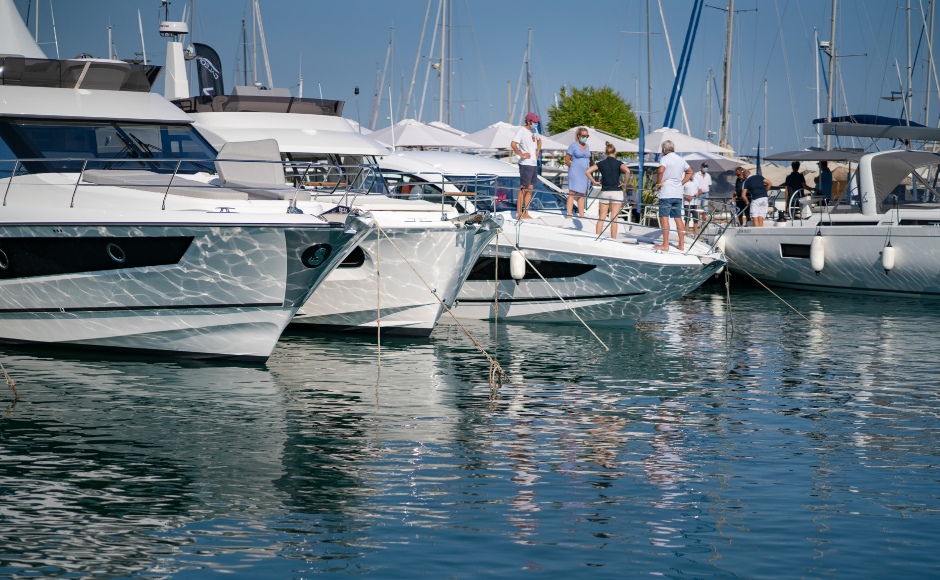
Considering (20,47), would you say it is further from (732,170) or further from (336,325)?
(732,170)

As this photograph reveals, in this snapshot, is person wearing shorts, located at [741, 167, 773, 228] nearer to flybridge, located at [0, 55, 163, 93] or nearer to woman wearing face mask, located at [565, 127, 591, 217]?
woman wearing face mask, located at [565, 127, 591, 217]

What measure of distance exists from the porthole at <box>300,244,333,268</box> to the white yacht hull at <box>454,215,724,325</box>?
356cm

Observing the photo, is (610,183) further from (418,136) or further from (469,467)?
(418,136)

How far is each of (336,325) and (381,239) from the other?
5.30 ft

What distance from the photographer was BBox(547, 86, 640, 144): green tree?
57438 mm

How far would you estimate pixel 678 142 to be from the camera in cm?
3394

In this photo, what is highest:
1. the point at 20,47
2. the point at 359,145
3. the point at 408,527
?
the point at 20,47

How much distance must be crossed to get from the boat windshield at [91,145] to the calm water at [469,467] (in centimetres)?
211

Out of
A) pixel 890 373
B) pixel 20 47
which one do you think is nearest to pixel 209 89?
pixel 20 47

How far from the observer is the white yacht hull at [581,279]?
15211 mm

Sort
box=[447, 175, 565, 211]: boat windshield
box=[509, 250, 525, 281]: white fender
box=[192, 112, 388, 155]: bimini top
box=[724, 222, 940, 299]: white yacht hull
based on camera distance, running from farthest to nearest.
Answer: box=[724, 222, 940, 299]: white yacht hull, box=[447, 175, 565, 211]: boat windshield, box=[192, 112, 388, 155]: bimini top, box=[509, 250, 525, 281]: white fender

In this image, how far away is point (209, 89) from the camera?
67.5ft

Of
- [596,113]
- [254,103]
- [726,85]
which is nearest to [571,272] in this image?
[254,103]

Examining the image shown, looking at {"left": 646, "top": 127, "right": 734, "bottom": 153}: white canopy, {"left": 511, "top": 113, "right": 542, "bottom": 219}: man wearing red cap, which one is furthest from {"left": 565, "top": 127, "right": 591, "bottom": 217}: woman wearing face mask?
{"left": 646, "top": 127, "right": 734, "bottom": 153}: white canopy
